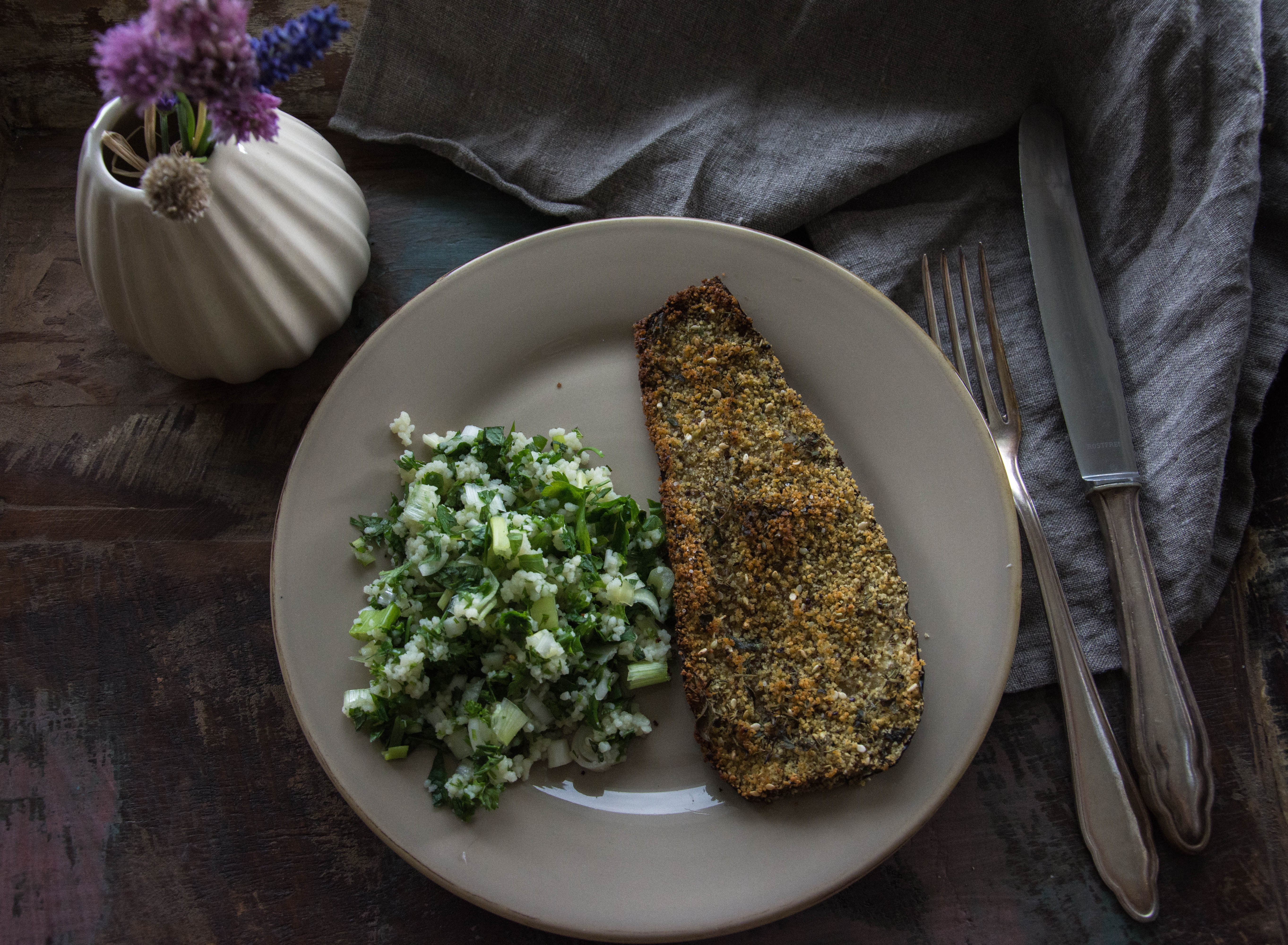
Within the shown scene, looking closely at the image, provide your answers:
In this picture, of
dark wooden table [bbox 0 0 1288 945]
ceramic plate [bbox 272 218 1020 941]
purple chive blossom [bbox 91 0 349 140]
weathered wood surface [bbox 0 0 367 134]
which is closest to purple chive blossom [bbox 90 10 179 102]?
purple chive blossom [bbox 91 0 349 140]

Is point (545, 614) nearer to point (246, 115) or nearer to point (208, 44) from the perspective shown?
point (246, 115)

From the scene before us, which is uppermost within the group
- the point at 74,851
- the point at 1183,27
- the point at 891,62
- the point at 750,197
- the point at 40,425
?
the point at 1183,27

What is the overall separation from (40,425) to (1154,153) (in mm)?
3337

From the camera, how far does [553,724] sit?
2105 millimetres

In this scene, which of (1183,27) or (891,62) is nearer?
(1183,27)

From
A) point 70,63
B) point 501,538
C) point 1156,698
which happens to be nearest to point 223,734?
point 501,538

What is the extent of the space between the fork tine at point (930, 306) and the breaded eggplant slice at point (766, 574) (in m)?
0.46

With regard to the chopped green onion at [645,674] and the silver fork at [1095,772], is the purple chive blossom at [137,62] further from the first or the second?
the silver fork at [1095,772]

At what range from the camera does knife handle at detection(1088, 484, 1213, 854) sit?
2143 mm

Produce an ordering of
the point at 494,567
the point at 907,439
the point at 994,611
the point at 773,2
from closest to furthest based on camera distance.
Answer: the point at 494,567, the point at 994,611, the point at 907,439, the point at 773,2

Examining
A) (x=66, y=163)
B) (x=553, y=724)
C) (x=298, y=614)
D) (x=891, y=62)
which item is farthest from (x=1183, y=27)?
(x=66, y=163)

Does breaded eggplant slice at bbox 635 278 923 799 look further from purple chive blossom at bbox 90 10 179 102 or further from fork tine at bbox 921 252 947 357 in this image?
purple chive blossom at bbox 90 10 179 102

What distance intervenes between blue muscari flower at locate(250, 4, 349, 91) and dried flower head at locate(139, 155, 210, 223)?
21cm

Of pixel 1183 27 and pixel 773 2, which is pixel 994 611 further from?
pixel 773 2
